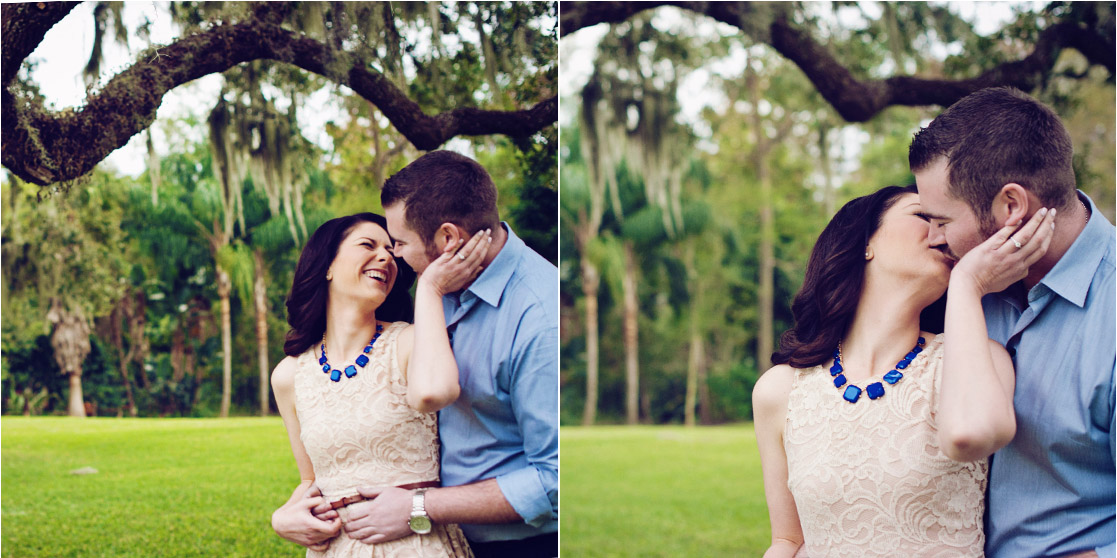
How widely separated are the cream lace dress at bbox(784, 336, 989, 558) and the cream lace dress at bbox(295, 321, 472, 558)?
3.56 feet

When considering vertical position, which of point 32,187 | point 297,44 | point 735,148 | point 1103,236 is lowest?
point 1103,236

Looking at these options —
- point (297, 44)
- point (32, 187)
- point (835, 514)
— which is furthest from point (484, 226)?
point (32, 187)

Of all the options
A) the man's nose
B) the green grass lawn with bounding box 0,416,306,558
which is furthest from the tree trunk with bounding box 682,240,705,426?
the man's nose

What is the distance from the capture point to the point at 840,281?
222 centimetres

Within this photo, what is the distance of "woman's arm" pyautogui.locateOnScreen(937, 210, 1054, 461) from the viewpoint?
6.02ft

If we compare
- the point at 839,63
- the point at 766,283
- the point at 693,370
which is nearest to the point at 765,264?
the point at 766,283

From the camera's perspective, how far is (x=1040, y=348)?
2057 mm

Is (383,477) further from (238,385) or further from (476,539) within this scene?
(238,385)

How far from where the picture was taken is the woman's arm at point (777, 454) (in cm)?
224

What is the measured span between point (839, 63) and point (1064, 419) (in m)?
2.31

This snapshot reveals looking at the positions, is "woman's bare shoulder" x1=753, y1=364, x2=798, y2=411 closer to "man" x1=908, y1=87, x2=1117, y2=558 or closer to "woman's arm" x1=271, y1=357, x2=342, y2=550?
"man" x1=908, y1=87, x2=1117, y2=558

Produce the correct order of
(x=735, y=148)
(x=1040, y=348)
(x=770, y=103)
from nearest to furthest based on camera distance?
1. (x=1040, y=348)
2. (x=770, y=103)
3. (x=735, y=148)

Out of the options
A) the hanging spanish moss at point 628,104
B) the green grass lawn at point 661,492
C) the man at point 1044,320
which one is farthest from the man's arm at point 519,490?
the green grass lawn at point 661,492

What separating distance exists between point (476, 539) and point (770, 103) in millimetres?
6272
